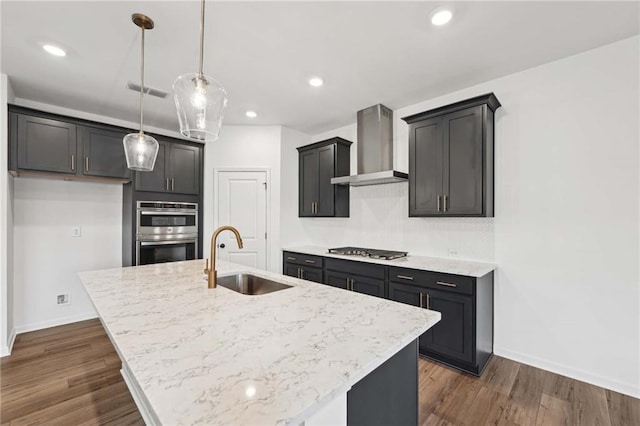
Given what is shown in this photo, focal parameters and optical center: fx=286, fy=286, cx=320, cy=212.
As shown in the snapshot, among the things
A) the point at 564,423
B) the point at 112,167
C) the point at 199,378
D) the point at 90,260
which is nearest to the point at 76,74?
the point at 112,167

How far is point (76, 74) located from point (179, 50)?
48.7 inches

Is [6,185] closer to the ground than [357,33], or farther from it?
closer to the ground

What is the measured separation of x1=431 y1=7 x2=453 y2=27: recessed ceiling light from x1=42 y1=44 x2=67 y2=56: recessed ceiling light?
2947 millimetres

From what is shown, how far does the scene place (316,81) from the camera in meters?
2.95

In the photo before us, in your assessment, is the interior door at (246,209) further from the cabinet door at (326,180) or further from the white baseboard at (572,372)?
the white baseboard at (572,372)

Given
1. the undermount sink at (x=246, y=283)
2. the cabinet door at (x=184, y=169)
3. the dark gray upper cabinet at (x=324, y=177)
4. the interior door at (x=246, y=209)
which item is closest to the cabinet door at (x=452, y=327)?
the undermount sink at (x=246, y=283)

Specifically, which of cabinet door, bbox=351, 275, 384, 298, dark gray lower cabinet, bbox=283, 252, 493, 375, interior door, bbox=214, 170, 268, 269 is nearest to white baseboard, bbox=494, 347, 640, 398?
dark gray lower cabinet, bbox=283, 252, 493, 375

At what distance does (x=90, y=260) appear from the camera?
375 centimetres

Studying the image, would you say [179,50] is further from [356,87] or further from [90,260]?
[90,260]

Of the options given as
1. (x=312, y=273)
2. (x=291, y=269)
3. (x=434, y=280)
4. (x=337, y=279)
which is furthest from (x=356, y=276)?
(x=291, y=269)

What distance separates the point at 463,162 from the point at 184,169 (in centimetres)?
355

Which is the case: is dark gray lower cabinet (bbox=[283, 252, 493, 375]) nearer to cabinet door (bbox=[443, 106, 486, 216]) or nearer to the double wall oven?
cabinet door (bbox=[443, 106, 486, 216])

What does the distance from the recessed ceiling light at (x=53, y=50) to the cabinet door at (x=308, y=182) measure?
2836mm

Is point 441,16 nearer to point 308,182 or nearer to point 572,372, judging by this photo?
point 308,182
